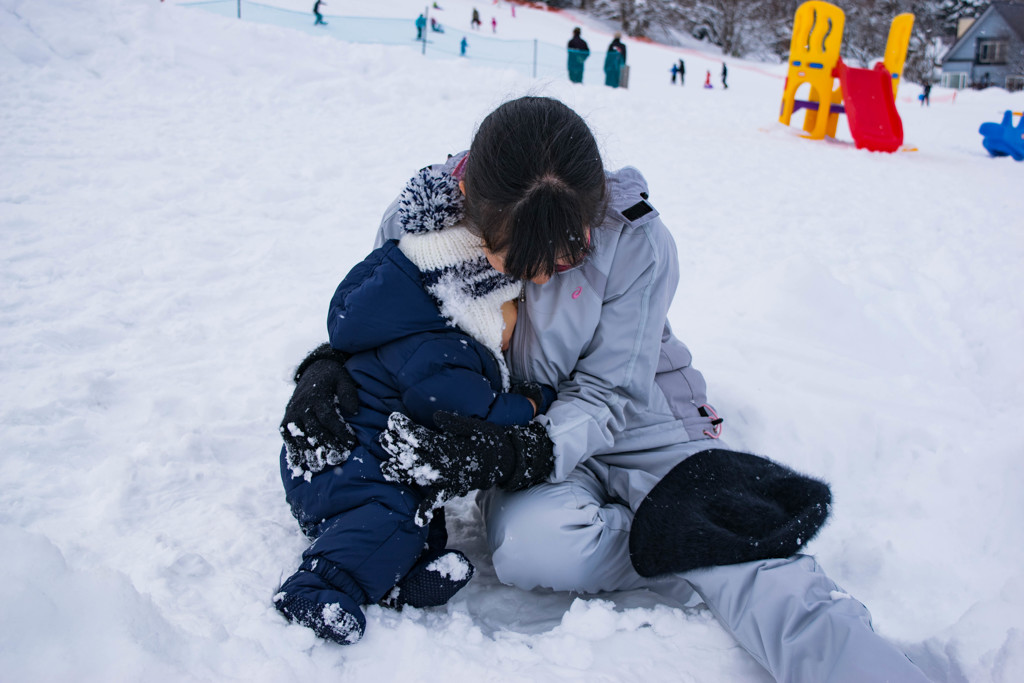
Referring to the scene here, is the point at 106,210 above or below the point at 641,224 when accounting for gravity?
below

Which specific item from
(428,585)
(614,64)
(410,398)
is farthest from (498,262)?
(614,64)

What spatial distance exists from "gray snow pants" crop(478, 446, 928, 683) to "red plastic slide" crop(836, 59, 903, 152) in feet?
24.5

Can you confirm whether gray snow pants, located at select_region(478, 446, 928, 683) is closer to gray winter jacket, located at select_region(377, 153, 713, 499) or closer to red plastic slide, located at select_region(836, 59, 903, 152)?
gray winter jacket, located at select_region(377, 153, 713, 499)

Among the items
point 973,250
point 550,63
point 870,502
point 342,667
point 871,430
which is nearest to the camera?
point 342,667

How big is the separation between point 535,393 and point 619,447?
0.26 meters

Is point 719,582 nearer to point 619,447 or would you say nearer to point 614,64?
point 619,447

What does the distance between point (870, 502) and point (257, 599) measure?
163 cm

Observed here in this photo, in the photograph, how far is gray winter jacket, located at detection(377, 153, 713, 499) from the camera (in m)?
1.64

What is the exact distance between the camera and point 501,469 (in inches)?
57.3

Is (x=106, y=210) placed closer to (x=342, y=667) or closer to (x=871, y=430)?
(x=342, y=667)

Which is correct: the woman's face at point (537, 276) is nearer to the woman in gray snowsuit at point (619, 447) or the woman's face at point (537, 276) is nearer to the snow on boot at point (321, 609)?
the woman in gray snowsuit at point (619, 447)

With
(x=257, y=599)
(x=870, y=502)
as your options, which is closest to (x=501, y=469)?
(x=257, y=599)

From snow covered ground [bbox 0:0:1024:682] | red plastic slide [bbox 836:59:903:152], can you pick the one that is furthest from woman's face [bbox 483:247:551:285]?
red plastic slide [bbox 836:59:903:152]

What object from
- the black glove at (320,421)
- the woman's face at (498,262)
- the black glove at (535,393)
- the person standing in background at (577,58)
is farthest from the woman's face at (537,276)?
the person standing in background at (577,58)
